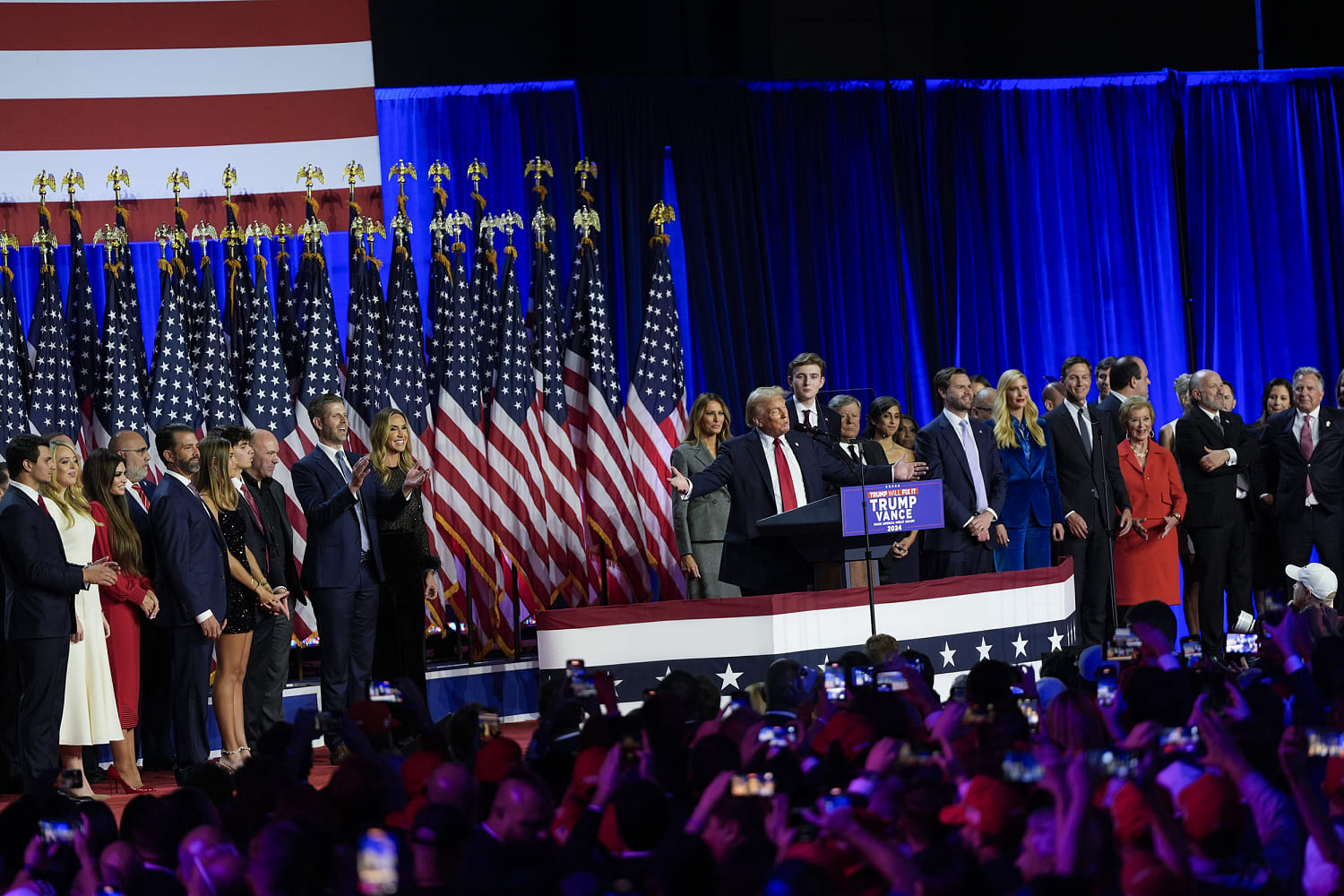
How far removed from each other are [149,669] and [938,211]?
5609 mm

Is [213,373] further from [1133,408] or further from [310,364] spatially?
[1133,408]

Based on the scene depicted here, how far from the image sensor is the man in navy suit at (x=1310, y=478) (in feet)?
24.8

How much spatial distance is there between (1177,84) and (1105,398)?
10.8 feet

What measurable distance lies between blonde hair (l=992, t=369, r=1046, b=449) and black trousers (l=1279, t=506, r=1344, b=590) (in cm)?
149

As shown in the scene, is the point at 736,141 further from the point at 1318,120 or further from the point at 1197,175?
the point at 1318,120

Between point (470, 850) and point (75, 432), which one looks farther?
point (75, 432)

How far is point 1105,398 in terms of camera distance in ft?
25.4

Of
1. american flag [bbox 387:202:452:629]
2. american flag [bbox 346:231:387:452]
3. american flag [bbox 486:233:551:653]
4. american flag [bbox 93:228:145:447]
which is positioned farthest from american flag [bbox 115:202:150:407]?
american flag [bbox 486:233:551:653]

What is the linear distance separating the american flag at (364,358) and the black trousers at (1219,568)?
3919mm

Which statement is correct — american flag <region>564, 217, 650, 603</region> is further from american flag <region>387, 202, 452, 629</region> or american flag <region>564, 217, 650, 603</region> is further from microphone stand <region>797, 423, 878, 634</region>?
microphone stand <region>797, 423, 878, 634</region>

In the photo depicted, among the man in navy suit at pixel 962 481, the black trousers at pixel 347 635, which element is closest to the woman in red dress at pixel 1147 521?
the man in navy suit at pixel 962 481

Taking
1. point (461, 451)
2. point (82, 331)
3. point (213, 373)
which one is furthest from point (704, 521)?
point (82, 331)

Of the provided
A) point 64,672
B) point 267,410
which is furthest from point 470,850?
point 267,410

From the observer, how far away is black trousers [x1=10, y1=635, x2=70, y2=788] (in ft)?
16.7
